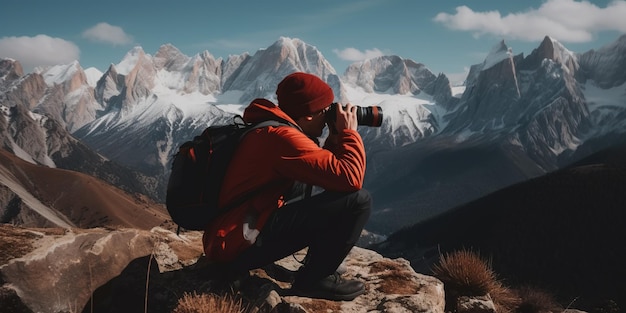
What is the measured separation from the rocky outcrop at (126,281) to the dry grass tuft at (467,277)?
1083mm

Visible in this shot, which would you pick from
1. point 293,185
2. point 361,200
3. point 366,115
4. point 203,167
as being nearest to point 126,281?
point 203,167

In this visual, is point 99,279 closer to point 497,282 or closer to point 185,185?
point 185,185

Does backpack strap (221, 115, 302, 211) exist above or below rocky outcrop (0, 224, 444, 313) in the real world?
above

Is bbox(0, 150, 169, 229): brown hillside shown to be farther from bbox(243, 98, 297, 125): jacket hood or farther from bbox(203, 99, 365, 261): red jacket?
bbox(243, 98, 297, 125): jacket hood

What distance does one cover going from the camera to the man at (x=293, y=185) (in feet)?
16.5

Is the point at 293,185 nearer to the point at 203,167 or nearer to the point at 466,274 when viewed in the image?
the point at 203,167

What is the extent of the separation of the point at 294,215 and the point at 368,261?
4.01 meters

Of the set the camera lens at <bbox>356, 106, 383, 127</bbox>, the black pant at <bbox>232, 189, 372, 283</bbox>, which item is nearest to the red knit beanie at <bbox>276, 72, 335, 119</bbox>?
the camera lens at <bbox>356, 106, 383, 127</bbox>

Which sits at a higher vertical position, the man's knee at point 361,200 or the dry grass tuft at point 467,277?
the man's knee at point 361,200

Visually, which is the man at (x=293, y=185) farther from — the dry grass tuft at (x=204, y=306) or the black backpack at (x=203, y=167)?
the dry grass tuft at (x=204, y=306)

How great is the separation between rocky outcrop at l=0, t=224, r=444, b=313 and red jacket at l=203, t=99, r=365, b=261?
32.3 inches

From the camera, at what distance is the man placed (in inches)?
198

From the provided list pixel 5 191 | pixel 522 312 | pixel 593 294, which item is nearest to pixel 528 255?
pixel 593 294

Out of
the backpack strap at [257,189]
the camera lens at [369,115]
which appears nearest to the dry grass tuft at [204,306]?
the backpack strap at [257,189]
